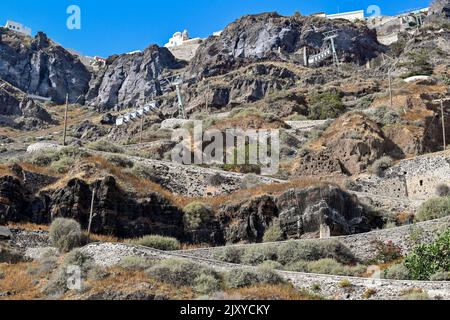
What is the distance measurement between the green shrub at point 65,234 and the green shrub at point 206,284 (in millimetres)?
8105

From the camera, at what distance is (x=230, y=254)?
29500mm

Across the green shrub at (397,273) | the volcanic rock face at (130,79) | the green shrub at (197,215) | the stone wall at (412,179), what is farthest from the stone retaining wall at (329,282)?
the volcanic rock face at (130,79)

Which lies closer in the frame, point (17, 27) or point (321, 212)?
point (321, 212)

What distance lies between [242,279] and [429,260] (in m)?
7.53

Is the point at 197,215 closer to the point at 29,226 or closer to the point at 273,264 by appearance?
the point at 29,226

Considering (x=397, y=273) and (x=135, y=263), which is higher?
(x=135, y=263)

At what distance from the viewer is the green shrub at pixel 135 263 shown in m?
24.5

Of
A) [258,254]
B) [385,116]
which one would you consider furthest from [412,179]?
[258,254]

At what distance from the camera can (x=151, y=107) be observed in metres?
85.2

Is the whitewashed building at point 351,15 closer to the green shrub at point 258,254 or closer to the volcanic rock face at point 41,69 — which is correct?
the volcanic rock face at point 41,69

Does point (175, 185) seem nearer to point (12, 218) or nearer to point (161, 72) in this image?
point (12, 218)

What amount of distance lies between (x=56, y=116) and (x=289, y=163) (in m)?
67.3

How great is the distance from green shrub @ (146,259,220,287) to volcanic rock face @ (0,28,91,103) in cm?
9957
